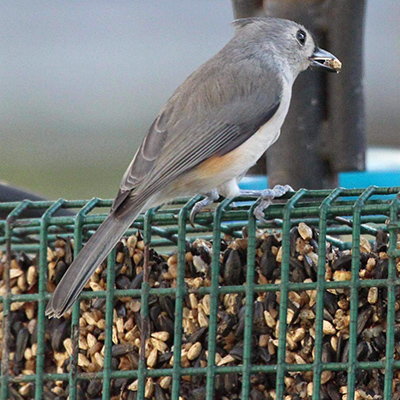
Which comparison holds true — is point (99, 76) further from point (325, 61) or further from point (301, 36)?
point (325, 61)

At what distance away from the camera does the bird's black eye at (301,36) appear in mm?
3750

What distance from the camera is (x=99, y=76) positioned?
885cm

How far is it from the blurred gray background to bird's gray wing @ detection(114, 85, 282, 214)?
9.17ft

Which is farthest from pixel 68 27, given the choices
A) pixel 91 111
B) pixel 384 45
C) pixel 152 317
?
pixel 152 317

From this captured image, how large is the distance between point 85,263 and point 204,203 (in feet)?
2.19

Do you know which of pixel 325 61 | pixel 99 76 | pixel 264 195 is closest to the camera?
pixel 264 195

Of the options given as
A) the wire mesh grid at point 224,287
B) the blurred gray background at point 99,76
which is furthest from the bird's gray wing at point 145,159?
the blurred gray background at point 99,76

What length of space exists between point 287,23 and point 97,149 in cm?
629

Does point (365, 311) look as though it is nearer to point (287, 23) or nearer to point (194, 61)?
point (287, 23)

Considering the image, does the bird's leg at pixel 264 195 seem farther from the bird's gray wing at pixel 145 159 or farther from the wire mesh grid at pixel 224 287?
the bird's gray wing at pixel 145 159

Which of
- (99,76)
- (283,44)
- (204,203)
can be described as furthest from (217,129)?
(99,76)

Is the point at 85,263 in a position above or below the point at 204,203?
below

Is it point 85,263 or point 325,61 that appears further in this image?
point 325,61

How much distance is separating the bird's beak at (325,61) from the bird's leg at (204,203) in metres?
0.67
